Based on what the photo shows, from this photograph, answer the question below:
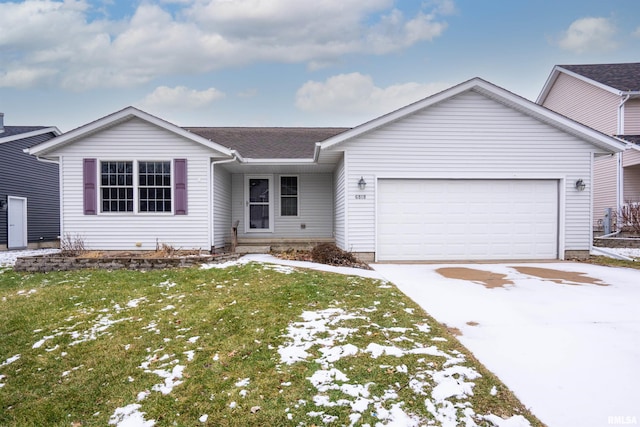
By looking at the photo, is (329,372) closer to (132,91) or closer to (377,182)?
(377,182)

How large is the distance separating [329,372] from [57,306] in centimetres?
479

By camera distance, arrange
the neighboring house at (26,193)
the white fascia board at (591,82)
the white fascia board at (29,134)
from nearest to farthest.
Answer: the white fascia board at (29,134)
the neighboring house at (26,193)
the white fascia board at (591,82)

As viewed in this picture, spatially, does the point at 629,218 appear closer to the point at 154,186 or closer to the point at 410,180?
the point at 410,180

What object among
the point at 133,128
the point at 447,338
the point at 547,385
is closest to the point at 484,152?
the point at 447,338

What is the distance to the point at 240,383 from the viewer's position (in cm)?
301

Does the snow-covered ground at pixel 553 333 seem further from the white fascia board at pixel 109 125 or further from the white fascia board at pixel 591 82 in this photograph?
the white fascia board at pixel 591 82

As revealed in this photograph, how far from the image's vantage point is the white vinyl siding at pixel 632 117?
576 inches

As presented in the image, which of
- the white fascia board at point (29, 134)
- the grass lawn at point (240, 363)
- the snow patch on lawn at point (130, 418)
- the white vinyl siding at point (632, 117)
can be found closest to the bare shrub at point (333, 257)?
the grass lawn at point (240, 363)

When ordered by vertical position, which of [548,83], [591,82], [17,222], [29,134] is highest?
[548,83]

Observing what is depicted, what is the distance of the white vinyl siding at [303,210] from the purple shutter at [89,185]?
4.22 m

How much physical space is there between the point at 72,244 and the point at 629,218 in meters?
18.3

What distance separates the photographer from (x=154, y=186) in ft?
33.2

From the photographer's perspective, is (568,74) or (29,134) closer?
(29,134)

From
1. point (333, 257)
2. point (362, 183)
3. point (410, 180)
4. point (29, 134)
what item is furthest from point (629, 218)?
point (29, 134)
